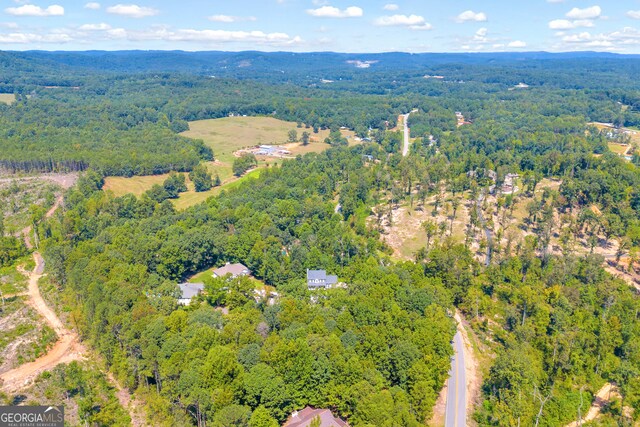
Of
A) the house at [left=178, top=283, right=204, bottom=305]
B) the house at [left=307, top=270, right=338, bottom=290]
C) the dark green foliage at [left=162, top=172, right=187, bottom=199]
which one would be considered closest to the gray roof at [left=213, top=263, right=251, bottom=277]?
the house at [left=178, top=283, right=204, bottom=305]

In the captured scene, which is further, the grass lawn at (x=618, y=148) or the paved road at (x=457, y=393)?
the grass lawn at (x=618, y=148)

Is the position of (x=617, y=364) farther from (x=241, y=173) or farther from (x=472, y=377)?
(x=241, y=173)

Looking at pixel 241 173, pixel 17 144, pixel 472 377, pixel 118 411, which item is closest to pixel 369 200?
pixel 241 173

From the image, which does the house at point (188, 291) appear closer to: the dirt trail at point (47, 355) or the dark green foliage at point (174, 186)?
the dirt trail at point (47, 355)

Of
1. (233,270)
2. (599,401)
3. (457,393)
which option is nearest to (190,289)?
(233,270)

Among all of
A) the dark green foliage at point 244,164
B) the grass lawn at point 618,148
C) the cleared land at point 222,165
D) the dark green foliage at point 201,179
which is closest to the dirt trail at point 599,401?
the cleared land at point 222,165

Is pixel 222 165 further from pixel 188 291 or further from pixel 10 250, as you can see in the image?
pixel 188 291

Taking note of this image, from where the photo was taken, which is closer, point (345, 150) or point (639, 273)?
point (639, 273)

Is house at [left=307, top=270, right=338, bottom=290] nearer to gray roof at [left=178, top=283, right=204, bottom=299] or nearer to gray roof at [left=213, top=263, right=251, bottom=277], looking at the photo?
gray roof at [left=213, top=263, right=251, bottom=277]
